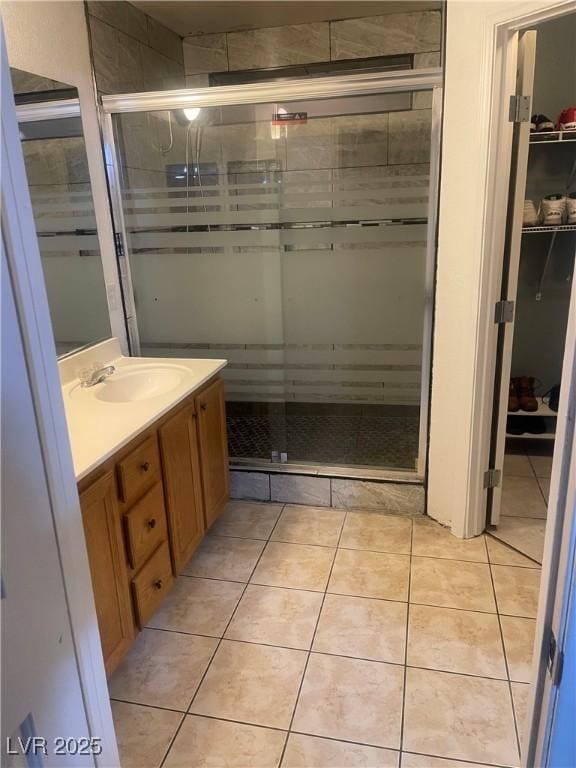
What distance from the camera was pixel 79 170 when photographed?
90.4 inches

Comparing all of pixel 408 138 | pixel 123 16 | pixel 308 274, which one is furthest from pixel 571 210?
pixel 123 16

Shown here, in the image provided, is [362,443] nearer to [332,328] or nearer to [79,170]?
[332,328]

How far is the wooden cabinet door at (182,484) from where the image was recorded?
1986mm

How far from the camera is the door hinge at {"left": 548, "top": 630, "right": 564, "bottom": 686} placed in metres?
0.81

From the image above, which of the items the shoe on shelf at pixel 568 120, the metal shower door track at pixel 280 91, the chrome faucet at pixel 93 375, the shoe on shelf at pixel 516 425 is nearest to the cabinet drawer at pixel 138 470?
the chrome faucet at pixel 93 375

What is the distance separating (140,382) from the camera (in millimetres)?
2357

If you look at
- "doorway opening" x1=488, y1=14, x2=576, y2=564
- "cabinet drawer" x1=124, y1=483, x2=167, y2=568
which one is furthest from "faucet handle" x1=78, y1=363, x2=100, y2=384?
"doorway opening" x1=488, y1=14, x2=576, y2=564

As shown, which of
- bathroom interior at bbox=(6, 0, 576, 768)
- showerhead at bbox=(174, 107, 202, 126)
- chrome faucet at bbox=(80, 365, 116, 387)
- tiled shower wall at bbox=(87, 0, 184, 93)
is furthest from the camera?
showerhead at bbox=(174, 107, 202, 126)

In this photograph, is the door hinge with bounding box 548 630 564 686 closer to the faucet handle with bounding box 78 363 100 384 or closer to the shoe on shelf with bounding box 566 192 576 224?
the faucet handle with bounding box 78 363 100 384

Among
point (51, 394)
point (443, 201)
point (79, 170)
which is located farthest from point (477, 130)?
point (51, 394)

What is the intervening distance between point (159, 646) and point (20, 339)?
162 centimetres

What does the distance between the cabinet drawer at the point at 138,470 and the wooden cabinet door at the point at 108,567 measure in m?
0.05

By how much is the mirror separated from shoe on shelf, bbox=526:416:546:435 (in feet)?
7.93

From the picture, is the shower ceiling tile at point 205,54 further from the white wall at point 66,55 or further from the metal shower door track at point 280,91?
the white wall at point 66,55
